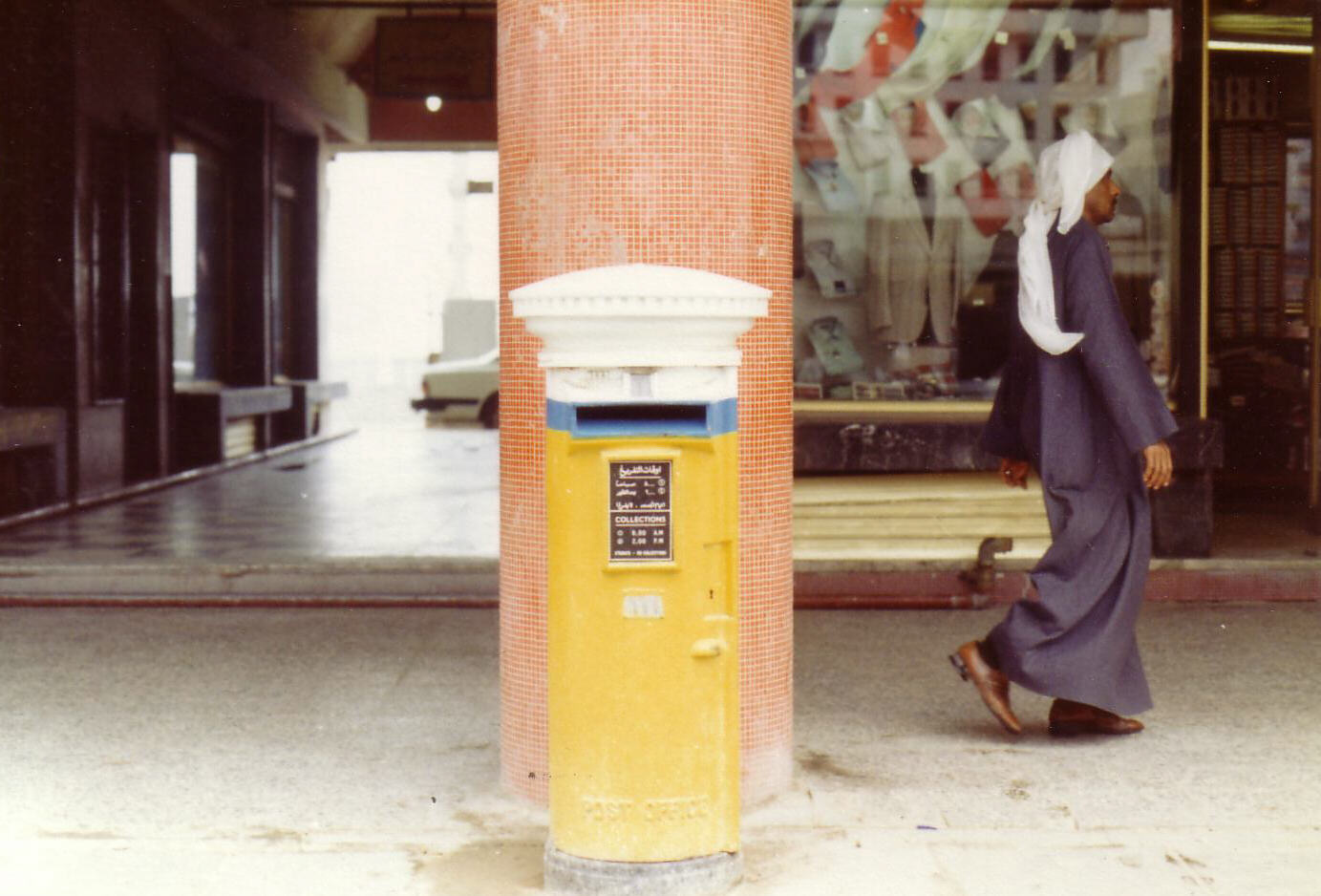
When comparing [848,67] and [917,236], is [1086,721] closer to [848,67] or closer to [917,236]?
[917,236]

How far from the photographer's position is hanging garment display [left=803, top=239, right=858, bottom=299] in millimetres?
9164

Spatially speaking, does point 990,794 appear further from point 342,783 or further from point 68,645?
point 68,645

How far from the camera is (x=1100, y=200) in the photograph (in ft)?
17.4

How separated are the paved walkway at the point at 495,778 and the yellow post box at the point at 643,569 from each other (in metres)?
0.30

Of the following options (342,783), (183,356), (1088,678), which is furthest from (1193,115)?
(183,356)

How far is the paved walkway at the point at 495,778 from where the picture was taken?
4.02 metres

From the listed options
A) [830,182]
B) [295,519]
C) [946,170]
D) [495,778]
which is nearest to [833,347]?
[830,182]

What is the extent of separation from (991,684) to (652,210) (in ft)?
6.47

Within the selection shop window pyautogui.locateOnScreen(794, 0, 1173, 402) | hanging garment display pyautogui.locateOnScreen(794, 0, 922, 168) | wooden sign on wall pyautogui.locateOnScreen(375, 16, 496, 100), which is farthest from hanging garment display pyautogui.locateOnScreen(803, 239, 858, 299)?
wooden sign on wall pyautogui.locateOnScreen(375, 16, 496, 100)

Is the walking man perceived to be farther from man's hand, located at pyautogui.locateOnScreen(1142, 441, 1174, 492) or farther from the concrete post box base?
the concrete post box base

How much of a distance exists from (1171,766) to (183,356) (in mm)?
12361

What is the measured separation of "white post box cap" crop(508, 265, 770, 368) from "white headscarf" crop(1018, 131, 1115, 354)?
1874 millimetres

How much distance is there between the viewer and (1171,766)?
4.91m

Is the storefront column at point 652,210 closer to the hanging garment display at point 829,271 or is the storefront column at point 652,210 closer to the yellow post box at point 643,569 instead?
the yellow post box at point 643,569
